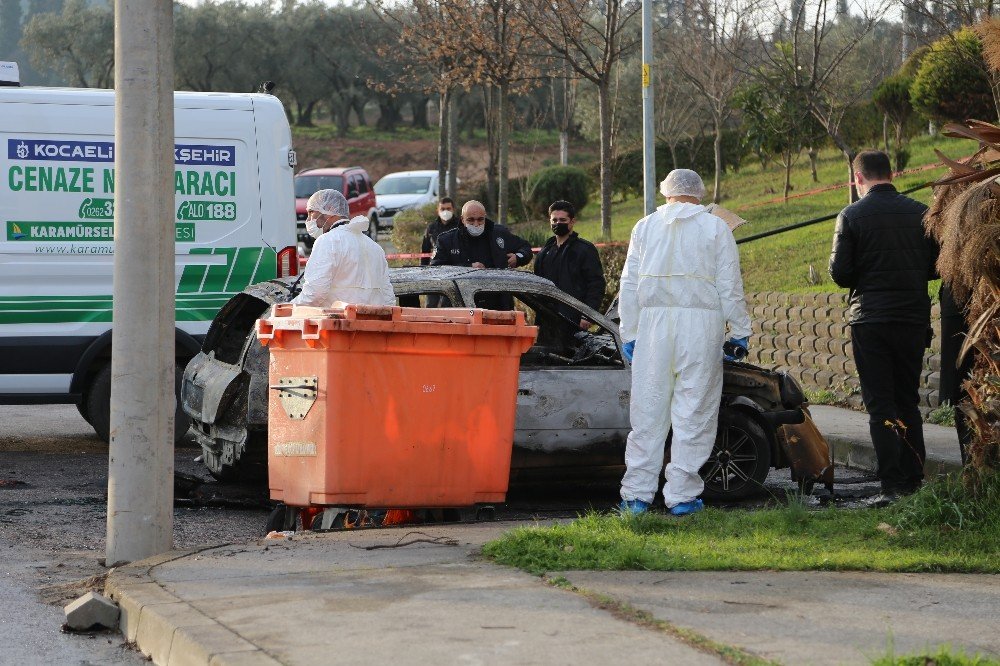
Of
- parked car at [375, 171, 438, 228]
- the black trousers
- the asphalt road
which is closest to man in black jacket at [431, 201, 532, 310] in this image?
the asphalt road

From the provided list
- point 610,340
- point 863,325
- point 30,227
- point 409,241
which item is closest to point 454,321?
point 610,340

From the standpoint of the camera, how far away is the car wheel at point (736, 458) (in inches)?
340

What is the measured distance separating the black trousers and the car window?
154 cm

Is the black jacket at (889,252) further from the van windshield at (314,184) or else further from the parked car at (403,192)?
the parked car at (403,192)

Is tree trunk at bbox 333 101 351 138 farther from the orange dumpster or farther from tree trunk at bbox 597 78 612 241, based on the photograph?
the orange dumpster

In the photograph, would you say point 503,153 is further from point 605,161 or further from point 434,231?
point 434,231

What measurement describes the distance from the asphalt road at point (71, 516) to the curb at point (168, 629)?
4.8 inches

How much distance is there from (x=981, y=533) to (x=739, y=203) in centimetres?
2078

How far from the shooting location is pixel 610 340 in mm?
8984

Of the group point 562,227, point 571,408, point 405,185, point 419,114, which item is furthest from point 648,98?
point 419,114

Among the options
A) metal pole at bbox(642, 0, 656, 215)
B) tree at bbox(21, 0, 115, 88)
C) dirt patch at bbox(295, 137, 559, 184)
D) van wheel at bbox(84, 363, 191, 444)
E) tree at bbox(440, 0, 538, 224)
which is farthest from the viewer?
tree at bbox(21, 0, 115, 88)

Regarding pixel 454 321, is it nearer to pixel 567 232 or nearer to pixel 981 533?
pixel 981 533

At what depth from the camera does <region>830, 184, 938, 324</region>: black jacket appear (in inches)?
314

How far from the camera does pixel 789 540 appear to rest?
21.4ft
